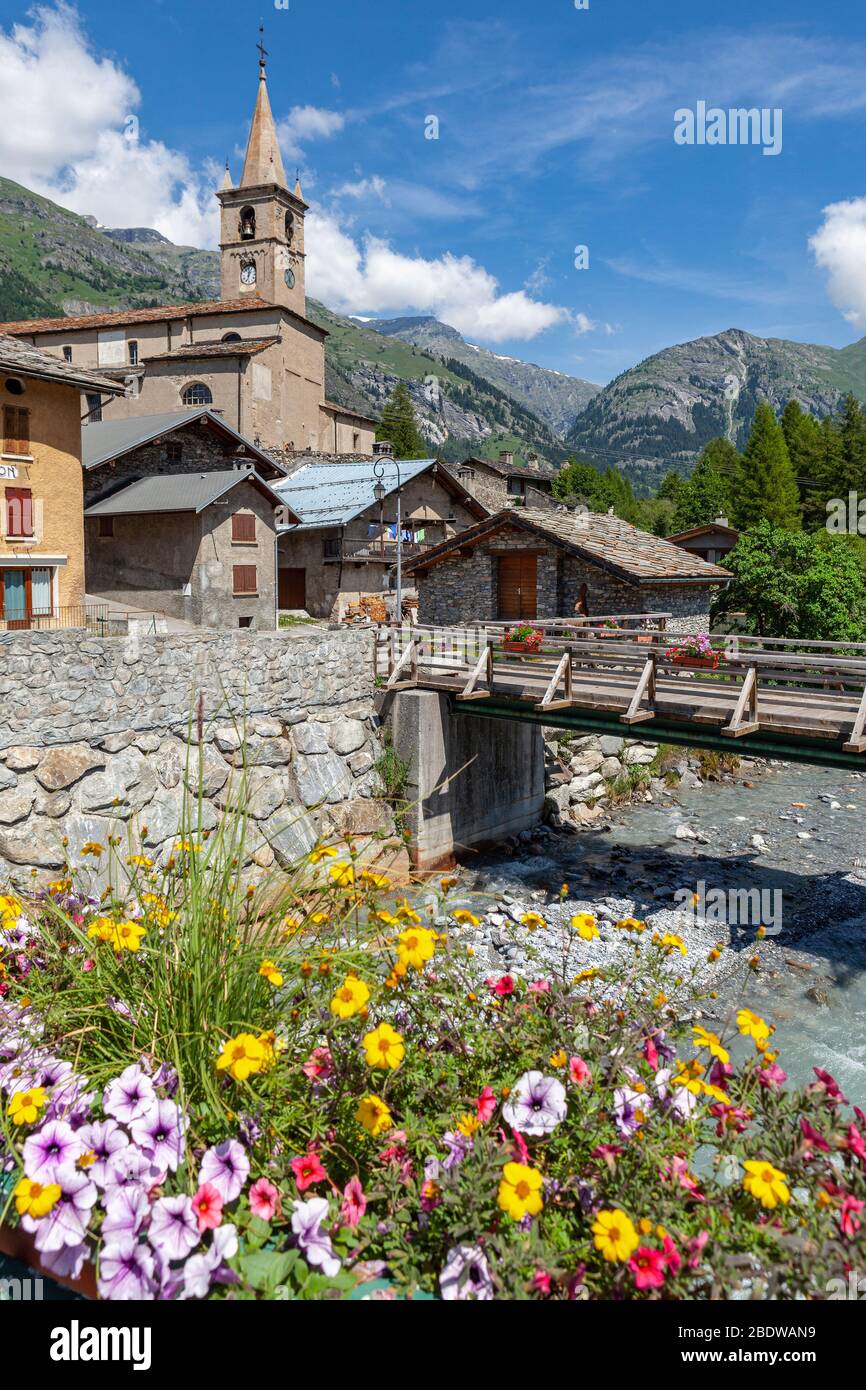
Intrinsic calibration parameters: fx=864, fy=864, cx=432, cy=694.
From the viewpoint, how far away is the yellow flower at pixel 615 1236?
2.25 metres

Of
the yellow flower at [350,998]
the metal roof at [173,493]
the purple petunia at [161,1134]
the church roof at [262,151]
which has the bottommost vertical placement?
the purple petunia at [161,1134]

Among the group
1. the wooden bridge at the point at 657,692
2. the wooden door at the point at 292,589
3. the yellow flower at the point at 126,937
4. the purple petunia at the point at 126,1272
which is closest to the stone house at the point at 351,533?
the wooden door at the point at 292,589

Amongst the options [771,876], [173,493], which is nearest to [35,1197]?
[771,876]

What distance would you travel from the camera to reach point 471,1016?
11.3 ft

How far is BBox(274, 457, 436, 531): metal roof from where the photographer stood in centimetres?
3553

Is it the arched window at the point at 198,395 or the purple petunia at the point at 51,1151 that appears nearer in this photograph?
the purple petunia at the point at 51,1151

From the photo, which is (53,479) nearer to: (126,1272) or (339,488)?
(339,488)

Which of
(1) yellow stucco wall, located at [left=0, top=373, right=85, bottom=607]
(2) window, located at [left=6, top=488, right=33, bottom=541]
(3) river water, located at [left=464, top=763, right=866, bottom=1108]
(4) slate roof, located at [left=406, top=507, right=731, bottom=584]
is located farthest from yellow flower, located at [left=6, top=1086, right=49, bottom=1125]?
(4) slate roof, located at [left=406, top=507, right=731, bottom=584]

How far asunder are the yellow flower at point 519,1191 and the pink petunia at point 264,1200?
685 mm

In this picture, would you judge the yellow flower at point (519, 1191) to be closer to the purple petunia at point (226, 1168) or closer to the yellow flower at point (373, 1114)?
the yellow flower at point (373, 1114)

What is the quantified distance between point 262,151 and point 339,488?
119 ft

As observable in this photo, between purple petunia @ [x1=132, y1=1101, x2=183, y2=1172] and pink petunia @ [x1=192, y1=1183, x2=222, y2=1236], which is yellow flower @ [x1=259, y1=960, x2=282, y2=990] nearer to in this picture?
purple petunia @ [x1=132, y1=1101, x2=183, y2=1172]

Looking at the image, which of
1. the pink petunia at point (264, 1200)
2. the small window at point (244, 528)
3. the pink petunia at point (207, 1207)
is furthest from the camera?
the small window at point (244, 528)
